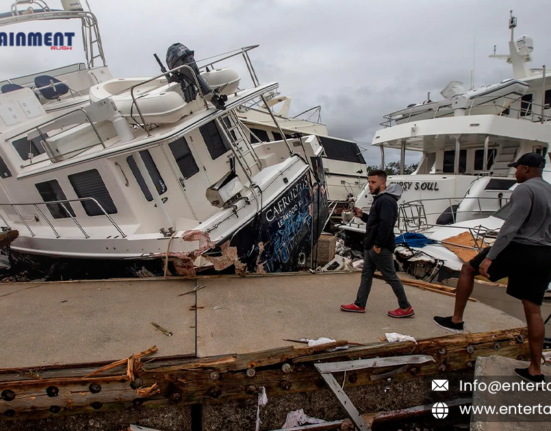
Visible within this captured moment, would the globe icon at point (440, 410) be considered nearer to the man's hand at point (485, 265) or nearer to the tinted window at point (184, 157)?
the man's hand at point (485, 265)

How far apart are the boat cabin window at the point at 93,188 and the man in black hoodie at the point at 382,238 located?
12.1 ft

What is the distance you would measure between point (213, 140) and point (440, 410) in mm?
5164

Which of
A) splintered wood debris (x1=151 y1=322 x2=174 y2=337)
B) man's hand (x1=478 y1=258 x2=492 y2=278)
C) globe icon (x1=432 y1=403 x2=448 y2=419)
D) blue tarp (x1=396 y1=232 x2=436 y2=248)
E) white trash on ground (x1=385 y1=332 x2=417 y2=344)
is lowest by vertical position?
blue tarp (x1=396 y1=232 x2=436 y2=248)

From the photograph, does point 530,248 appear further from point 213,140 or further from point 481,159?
point 481,159

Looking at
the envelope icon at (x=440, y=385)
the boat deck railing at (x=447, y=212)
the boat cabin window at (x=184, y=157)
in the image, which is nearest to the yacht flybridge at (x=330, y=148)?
the boat deck railing at (x=447, y=212)

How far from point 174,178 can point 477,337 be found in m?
4.43

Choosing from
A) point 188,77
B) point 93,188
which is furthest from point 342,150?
point 93,188

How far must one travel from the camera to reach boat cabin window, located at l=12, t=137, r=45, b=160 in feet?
20.7

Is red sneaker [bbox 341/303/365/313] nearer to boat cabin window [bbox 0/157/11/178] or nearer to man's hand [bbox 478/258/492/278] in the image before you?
man's hand [bbox 478/258/492/278]

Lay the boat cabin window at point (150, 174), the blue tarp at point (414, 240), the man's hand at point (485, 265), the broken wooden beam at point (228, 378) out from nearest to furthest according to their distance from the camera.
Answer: the broken wooden beam at point (228, 378) → the man's hand at point (485, 265) → the boat cabin window at point (150, 174) → the blue tarp at point (414, 240)

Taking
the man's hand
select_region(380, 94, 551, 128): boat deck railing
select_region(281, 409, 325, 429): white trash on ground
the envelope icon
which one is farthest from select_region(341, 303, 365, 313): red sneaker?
select_region(380, 94, 551, 128): boat deck railing

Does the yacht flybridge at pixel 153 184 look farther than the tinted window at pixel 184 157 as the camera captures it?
No

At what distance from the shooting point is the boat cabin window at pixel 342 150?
55.4 feet

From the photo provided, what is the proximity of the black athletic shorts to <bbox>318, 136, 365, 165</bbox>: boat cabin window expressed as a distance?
1397 cm
